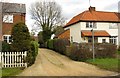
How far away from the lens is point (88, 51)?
22.9 meters

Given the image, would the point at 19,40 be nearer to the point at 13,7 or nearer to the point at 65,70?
the point at 65,70

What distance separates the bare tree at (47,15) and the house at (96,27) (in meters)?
16.8

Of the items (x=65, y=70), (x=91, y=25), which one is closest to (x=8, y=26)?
(x=91, y=25)

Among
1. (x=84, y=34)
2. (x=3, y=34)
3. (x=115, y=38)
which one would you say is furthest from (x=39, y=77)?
(x=115, y=38)

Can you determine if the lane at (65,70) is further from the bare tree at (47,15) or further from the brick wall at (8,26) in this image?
the bare tree at (47,15)

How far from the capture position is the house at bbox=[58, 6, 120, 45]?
38.2 metres

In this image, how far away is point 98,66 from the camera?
18406 millimetres

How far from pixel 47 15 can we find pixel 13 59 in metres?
42.4

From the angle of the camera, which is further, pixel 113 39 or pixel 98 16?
pixel 98 16

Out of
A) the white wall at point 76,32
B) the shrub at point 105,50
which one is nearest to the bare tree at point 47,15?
the white wall at point 76,32

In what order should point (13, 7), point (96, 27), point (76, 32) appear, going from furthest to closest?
point (76, 32) < point (96, 27) < point (13, 7)

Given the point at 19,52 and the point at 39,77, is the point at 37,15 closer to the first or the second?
the point at 19,52

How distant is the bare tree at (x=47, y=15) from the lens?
2307 inches

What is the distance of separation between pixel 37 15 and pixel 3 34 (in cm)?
3139
